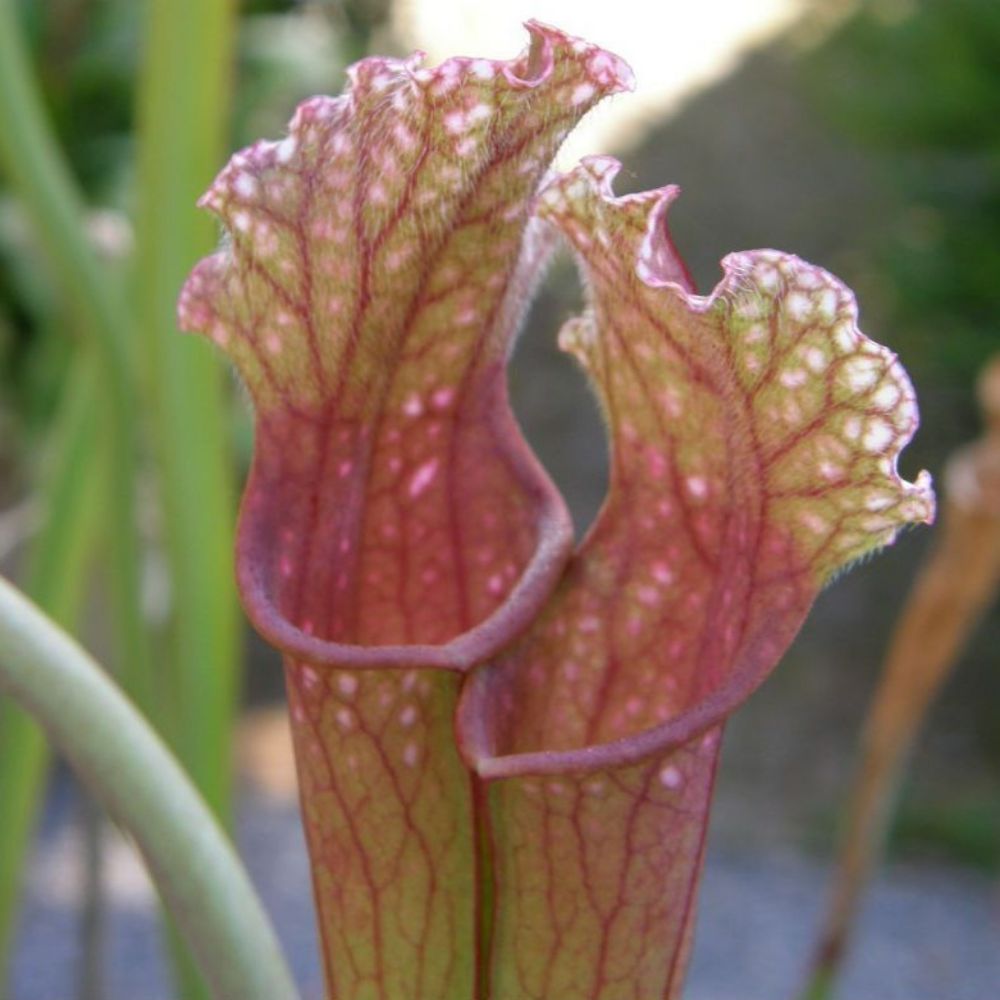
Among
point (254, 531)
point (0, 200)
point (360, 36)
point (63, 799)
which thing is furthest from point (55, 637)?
point (360, 36)

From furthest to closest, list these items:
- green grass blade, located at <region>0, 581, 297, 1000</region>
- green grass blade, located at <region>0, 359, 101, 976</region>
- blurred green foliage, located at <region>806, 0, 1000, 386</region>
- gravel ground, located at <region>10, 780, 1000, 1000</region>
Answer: blurred green foliage, located at <region>806, 0, 1000, 386</region>, gravel ground, located at <region>10, 780, 1000, 1000</region>, green grass blade, located at <region>0, 359, 101, 976</region>, green grass blade, located at <region>0, 581, 297, 1000</region>

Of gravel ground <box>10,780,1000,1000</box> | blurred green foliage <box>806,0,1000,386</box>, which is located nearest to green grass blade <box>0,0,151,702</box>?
gravel ground <box>10,780,1000,1000</box>

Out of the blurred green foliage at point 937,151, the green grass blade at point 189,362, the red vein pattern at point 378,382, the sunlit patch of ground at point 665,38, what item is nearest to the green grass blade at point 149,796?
the red vein pattern at point 378,382

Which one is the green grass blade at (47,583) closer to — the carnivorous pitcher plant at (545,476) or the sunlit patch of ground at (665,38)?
the carnivorous pitcher plant at (545,476)

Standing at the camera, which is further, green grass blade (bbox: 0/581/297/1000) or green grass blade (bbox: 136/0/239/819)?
green grass blade (bbox: 136/0/239/819)

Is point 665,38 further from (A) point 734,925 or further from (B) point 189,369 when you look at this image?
(B) point 189,369

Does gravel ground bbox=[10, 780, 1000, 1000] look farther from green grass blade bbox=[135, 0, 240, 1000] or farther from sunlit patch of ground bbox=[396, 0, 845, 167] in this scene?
sunlit patch of ground bbox=[396, 0, 845, 167]
